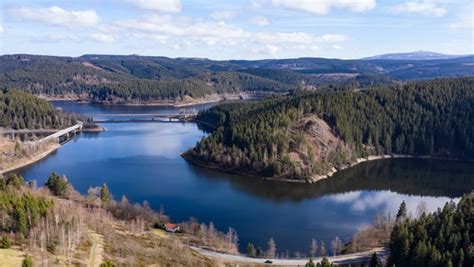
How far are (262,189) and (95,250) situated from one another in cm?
4854

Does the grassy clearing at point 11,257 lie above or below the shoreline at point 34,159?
above

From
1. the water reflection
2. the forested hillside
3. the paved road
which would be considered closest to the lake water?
the water reflection

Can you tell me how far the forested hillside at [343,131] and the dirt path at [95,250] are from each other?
178 ft

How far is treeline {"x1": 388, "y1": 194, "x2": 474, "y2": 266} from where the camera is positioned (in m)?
49.3

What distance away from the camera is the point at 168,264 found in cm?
4847

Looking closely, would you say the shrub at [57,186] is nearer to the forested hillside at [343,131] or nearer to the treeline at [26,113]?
the forested hillside at [343,131]

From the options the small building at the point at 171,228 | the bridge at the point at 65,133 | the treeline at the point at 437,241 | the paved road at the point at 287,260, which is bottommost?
the paved road at the point at 287,260

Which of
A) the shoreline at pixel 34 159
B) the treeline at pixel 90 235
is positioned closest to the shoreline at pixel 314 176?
the shoreline at pixel 34 159

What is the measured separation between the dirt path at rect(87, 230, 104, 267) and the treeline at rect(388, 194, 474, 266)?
31135 millimetres

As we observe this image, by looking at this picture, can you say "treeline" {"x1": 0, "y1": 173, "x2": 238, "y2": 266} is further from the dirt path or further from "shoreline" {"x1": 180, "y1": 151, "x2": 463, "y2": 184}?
"shoreline" {"x1": 180, "y1": 151, "x2": 463, "y2": 184}

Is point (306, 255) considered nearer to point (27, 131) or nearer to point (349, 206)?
point (349, 206)

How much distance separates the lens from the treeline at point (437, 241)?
162ft

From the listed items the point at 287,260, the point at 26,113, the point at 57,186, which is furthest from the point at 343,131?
the point at 26,113

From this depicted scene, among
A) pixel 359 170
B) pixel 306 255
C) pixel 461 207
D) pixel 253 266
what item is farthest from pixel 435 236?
pixel 359 170
